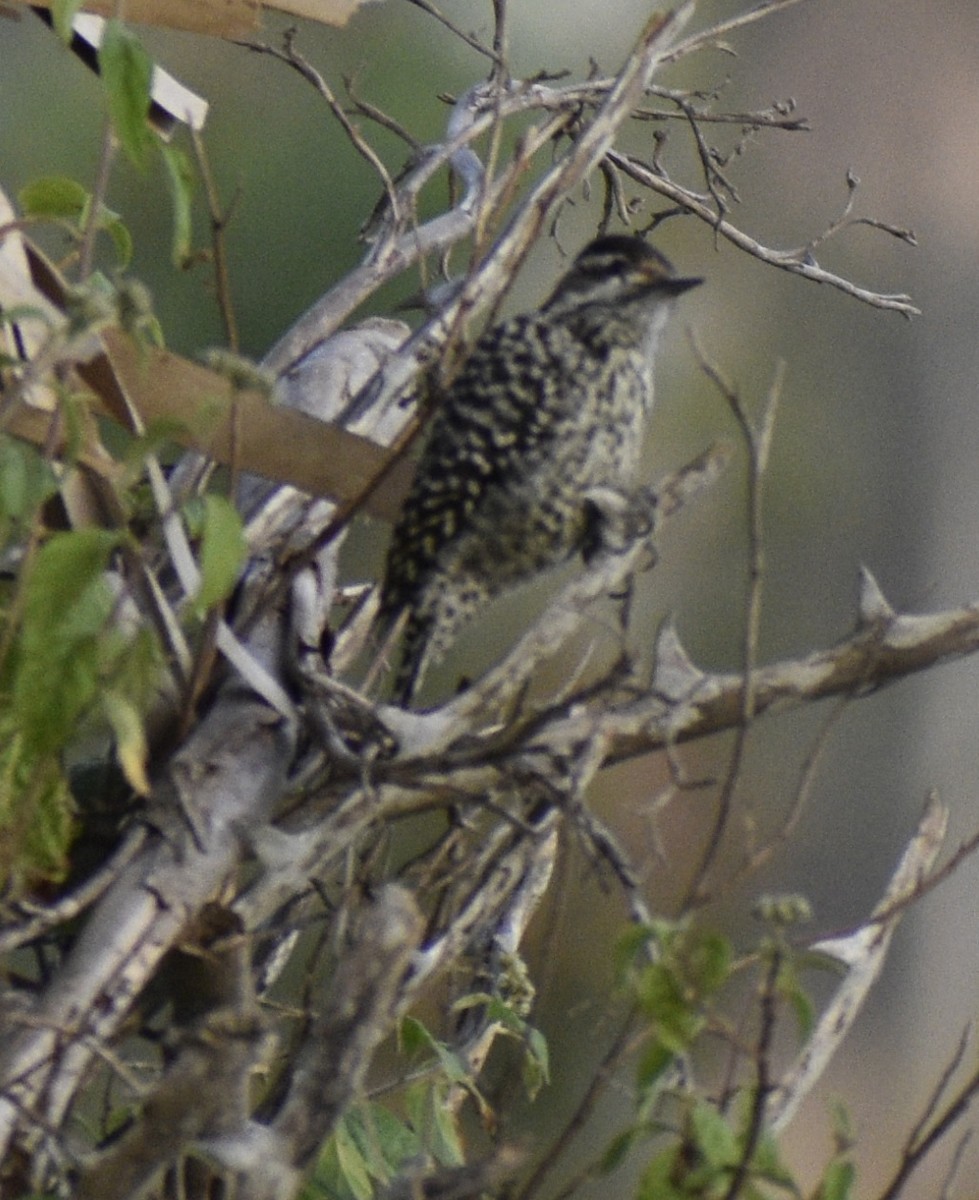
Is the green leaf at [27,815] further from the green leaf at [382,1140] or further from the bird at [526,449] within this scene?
the bird at [526,449]

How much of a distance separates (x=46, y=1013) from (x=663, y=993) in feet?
1.85

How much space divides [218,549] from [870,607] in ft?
2.45

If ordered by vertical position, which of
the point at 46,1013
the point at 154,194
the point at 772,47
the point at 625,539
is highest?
the point at 772,47

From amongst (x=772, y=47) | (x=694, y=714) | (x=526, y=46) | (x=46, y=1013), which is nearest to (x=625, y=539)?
(x=694, y=714)

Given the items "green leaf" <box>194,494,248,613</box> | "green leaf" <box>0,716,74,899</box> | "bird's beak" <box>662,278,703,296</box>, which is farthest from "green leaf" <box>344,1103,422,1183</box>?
"bird's beak" <box>662,278,703,296</box>

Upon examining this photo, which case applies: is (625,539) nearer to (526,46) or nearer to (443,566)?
(443,566)

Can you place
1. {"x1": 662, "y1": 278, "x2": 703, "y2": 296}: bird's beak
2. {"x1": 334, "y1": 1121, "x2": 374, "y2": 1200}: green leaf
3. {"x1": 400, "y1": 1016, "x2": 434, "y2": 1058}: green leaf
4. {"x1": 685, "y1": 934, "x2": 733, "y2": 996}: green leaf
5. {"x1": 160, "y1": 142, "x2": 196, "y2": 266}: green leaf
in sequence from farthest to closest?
1. {"x1": 662, "y1": 278, "x2": 703, "y2": 296}: bird's beak
2. {"x1": 400, "y1": 1016, "x2": 434, "y2": 1058}: green leaf
3. {"x1": 334, "y1": 1121, "x2": 374, "y2": 1200}: green leaf
4. {"x1": 160, "y1": 142, "x2": 196, "y2": 266}: green leaf
5. {"x1": 685, "y1": 934, "x2": 733, "y2": 996}: green leaf

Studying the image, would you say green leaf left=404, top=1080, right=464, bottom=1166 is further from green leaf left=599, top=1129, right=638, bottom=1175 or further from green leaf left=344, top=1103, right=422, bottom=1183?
green leaf left=599, top=1129, right=638, bottom=1175

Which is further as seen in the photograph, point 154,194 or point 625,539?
point 154,194

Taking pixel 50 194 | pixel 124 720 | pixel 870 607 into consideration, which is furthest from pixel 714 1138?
pixel 50 194

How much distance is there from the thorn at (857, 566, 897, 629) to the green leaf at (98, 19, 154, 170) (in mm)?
805

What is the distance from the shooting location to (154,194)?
20.6 feet

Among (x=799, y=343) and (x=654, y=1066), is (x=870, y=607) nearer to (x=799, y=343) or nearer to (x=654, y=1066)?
(x=654, y=1066)

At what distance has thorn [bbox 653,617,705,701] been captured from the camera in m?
1.78
